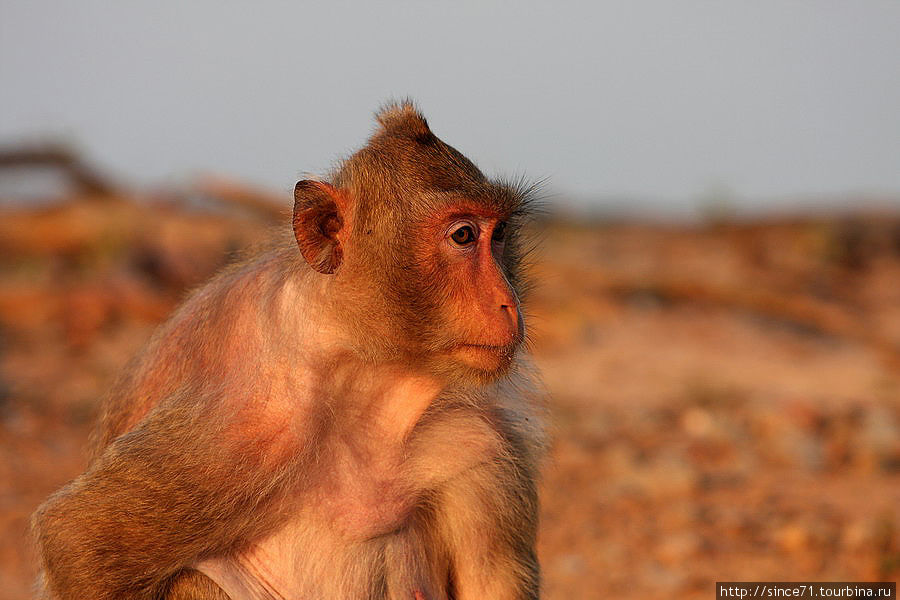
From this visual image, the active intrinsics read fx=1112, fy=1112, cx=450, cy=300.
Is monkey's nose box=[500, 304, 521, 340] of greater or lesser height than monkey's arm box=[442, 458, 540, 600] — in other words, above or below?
above

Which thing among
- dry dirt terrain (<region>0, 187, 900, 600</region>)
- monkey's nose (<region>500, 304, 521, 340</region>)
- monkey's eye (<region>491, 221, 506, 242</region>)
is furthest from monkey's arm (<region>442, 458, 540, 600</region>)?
monkey's eye (<region>491, 221, 506, 242</region>)

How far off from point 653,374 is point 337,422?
623 centimetres

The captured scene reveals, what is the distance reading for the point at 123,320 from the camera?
977cm

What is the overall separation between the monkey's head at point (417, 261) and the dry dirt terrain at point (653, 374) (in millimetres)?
941

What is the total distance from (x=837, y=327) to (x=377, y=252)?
7.90 meters

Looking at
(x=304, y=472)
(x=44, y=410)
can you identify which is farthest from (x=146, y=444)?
(x=44, y=410)

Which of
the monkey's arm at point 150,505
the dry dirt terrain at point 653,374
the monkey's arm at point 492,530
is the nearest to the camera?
the monkey's arm at point 150,505

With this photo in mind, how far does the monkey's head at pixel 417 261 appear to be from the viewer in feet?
10.2

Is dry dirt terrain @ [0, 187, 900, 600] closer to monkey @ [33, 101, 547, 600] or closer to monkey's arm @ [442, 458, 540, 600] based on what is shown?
monkey's arm @ [442, 458, 540, 600]

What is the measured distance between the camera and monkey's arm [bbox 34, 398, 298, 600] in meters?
3.05

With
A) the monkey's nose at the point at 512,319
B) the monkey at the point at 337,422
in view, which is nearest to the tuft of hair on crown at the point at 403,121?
the monkey at the point at 337,422

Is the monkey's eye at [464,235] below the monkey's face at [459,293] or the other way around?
the other way around

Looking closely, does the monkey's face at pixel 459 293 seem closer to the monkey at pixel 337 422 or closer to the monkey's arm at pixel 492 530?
the monkey at pixel 337 422

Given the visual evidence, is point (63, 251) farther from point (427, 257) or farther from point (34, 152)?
point (427, 257)
